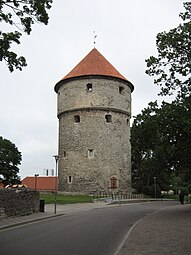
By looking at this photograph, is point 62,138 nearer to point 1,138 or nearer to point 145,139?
point 1,138

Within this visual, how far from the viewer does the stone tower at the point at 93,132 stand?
42125mm

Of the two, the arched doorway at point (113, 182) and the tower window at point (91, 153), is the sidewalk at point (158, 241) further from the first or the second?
the arched doorway at point (113, 182)

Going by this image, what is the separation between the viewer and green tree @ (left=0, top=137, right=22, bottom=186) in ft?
152

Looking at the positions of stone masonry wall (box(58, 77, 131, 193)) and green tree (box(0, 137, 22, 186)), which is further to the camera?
green tree (box(0, 137, 22, 186))

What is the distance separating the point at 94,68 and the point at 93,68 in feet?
0.42

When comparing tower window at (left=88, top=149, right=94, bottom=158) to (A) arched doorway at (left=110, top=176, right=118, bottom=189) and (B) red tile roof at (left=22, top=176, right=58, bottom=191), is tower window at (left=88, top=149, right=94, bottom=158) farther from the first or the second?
(B) red tile roof at (left=22, top=176, right=58, bottom=191)

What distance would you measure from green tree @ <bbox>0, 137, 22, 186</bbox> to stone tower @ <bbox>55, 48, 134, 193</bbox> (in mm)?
7108

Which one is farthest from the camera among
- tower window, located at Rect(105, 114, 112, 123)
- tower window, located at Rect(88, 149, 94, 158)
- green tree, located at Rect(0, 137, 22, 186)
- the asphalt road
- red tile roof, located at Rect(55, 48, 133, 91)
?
green tree, located at Rect(0, 137, 22, 186)

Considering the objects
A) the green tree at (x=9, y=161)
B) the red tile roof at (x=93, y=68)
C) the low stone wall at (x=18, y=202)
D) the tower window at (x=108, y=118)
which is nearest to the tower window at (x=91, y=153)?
the tower window at (x=108, y=118)

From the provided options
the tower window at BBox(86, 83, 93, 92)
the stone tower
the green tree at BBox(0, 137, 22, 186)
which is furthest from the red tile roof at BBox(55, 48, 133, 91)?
the green tree at BBox(0, 137, 22, 186)

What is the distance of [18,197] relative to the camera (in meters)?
18.5

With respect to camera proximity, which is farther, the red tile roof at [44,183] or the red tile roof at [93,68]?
the red tile roof at [44,183]

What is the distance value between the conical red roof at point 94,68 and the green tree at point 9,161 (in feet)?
39.5

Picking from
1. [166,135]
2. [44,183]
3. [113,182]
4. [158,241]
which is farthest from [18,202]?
[44,183]
